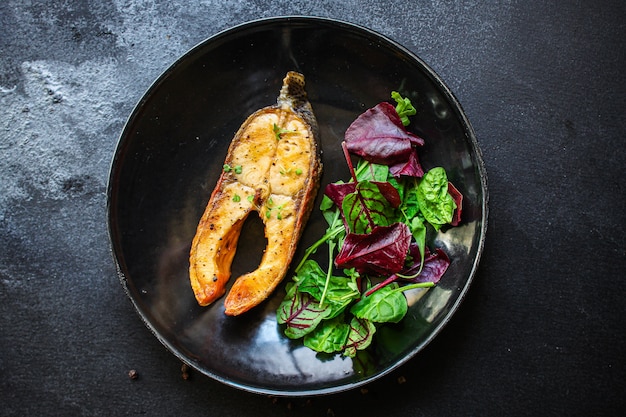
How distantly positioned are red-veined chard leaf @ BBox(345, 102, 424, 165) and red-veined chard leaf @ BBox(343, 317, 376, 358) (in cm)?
47

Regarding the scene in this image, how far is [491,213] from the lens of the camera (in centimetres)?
178

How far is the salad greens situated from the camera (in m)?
1.63

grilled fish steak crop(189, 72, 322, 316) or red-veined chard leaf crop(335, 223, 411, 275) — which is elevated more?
grilled fish steak crop(189, 72, 322, 316)

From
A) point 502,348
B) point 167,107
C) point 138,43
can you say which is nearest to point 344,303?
point 502,348

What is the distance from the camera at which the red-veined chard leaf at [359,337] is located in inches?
64.3

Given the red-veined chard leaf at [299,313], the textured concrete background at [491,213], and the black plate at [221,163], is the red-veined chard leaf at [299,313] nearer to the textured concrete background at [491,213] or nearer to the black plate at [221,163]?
the black plate at [221,163]

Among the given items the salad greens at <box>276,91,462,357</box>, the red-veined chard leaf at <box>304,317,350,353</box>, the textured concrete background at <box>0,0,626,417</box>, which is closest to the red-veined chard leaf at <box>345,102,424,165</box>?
the salad greens at <box>276,91,462,357</box>

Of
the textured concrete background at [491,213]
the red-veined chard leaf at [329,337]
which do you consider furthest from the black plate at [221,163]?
the textured concrete background at [491,213]

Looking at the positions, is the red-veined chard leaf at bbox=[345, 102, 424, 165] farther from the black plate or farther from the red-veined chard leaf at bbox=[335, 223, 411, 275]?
the red-veined chard leaf at bbox=[335, 223, 411, 275]

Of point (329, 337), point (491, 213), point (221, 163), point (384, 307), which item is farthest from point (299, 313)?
point (491, 213)

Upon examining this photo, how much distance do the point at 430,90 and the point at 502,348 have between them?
802 millimetres

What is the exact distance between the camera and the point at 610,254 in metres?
1.79

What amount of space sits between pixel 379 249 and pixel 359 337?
255 millimetres

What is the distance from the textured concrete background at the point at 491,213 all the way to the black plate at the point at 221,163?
15cm
